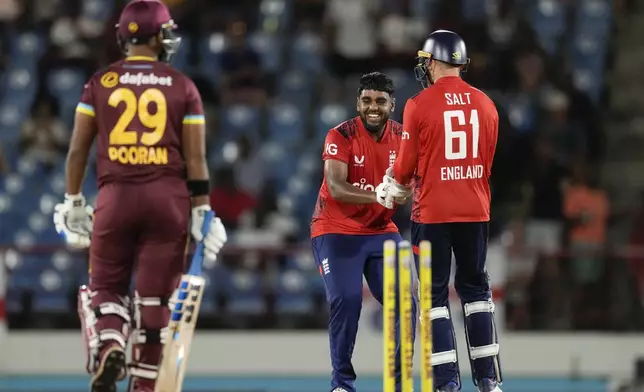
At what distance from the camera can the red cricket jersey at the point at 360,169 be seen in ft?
29.7

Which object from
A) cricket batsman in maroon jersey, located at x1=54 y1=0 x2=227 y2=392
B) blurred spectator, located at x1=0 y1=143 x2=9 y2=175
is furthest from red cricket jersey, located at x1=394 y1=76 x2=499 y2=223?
blurred spectator, located at x1=0 y1=143 x2=9 y2=175

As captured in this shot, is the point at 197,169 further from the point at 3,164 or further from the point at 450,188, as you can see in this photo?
the point at 3,164

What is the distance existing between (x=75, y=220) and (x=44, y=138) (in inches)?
305

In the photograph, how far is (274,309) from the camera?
45.1 ft

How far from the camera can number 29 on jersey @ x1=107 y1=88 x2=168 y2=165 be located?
25.6ft

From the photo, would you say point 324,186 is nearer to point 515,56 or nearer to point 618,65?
point 515,56

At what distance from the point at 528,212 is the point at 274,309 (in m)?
3.15

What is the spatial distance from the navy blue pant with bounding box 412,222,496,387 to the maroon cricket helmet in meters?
1.97

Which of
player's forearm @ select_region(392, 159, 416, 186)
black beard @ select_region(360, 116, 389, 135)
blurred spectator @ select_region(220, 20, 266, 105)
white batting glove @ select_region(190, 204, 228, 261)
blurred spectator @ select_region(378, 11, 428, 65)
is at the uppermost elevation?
blurred spectator @ select_region(378, 11, 428, 65)

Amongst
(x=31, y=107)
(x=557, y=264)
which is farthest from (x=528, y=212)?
(x=31, y=107)

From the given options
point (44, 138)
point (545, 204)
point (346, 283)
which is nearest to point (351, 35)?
point (545, 204)

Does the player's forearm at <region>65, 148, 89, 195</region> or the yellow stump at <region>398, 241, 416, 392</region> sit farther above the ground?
the player's forearm at <region>65, 148, 89, 195</region>

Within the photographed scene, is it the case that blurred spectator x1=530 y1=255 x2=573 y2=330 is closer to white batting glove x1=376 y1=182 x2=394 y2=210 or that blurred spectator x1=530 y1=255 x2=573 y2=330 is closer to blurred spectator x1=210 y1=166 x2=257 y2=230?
blurred spectator x1=210 y1=166 x2=257 y2=230

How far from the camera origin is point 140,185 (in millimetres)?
7816
